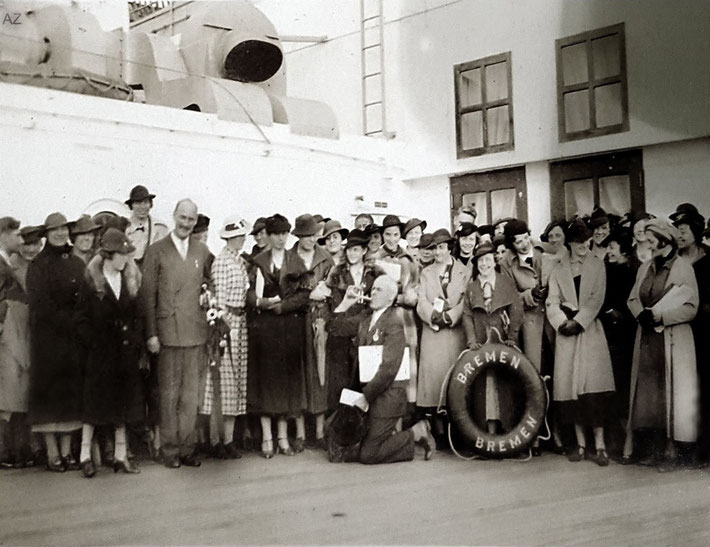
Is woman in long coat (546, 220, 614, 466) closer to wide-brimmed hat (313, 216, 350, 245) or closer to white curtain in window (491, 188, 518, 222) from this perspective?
white curtain in window (491, 188, 518, 222)

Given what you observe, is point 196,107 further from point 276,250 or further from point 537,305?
point 537,305

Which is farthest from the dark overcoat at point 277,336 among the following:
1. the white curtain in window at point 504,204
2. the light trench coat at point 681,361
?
the light trench coat at point 681,361

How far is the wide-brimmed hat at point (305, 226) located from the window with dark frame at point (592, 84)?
1.37 meters

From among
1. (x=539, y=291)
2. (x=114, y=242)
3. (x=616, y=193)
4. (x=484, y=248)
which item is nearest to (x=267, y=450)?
(x=114, y=242)

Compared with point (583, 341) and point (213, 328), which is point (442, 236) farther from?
point (213, 328)

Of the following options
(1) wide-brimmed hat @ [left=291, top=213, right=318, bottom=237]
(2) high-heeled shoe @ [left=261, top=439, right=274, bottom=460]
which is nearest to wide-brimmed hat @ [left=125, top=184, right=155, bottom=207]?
(1) wide-brimmed hat @ [left=291, top=213, right=318, bottom=237]

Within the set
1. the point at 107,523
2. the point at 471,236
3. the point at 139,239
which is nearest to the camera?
the point at 107,523

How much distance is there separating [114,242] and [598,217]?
96.4 inches

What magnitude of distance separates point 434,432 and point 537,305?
2.98 feet

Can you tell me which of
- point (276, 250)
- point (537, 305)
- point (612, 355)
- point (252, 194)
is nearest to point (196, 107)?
point (252, 194)

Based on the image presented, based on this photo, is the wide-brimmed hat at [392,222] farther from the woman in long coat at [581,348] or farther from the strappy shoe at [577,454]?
the strappy shoe at [577,454]

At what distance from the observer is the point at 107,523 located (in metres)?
3.75

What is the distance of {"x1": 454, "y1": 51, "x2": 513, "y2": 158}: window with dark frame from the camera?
441cm

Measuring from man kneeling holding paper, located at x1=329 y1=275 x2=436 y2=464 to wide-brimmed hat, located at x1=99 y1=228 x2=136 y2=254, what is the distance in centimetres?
121
